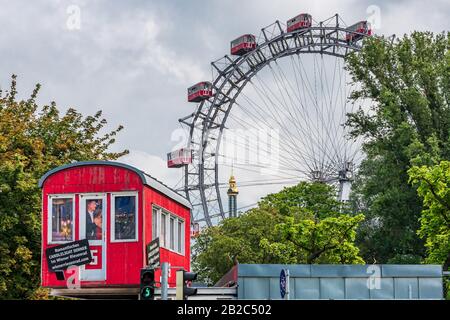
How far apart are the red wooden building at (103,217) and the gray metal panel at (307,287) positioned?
666 cm

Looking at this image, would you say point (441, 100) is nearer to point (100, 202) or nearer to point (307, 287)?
point (307, 287)

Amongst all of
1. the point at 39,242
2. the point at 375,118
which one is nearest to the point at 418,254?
the point at 375,118

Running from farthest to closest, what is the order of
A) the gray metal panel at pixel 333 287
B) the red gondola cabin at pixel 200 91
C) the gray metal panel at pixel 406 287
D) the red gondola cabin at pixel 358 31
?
1. the red gondola cabin at pixel 200 91
2. the red gondola cabin at pixel 358 31
3. the gray metal panel at pixel 406 287
4. the gray metal panel at pixel 333 287

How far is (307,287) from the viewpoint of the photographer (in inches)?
1556

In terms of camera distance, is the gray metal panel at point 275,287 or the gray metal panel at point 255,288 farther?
the gray metal panel at point 275,287

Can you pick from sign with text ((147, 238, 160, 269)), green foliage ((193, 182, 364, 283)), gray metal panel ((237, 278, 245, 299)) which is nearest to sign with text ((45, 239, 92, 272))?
sign with text ((147, 238, 160, 269))

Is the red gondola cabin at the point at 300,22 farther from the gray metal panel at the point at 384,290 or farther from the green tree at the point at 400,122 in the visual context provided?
the gray metal panel at the point at 384,290

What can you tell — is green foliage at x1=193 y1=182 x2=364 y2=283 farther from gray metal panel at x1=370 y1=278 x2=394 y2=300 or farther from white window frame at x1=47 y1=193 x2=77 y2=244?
white window frame at x1=47 y1=193 x2=77 y2=244

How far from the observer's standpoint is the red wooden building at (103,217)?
111 feet

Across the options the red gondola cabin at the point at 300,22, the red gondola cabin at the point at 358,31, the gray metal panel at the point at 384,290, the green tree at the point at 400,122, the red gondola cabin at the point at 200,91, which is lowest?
the gray metal panel at the point at 384,290

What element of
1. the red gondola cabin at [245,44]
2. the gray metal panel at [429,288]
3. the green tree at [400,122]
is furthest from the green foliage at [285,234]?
the gray metal panel at [429,288]

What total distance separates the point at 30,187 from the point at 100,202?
10974 mm

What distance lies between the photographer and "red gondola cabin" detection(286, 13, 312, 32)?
92562 mm

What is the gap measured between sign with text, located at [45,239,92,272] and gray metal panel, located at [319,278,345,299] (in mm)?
10730
